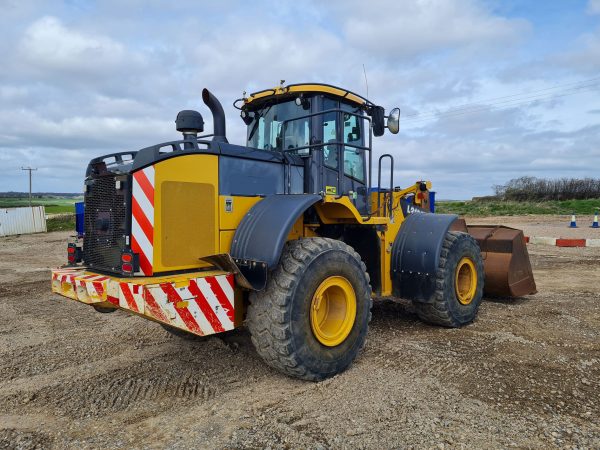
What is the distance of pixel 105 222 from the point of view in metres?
4.37

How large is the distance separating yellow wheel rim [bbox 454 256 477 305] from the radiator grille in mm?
4203

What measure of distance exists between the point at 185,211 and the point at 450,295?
3.41 m

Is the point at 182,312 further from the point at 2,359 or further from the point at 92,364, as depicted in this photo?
the point at 2,359

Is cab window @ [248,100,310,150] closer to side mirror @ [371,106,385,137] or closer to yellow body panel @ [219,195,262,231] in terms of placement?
A: side mirror @ [371,106,385,137]

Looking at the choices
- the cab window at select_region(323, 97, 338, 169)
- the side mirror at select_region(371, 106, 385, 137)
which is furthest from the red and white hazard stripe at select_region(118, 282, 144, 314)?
the side mirror at select_region(371, 106, 385, 137)

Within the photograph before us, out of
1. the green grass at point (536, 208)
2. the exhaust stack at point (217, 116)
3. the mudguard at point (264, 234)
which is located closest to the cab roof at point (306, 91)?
the exhaust stack at point (217, 116)

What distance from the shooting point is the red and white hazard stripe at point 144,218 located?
Answer: 156 inches

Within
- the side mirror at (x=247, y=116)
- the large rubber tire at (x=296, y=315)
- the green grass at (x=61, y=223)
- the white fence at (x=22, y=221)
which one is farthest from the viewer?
the green grass at (x=61, y=223)

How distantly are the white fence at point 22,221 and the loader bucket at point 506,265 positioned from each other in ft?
84.6

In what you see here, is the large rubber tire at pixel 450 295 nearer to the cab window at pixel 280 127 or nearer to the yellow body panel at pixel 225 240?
the cab window at pixel 280 127

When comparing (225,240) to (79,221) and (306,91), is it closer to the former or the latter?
(306,91)

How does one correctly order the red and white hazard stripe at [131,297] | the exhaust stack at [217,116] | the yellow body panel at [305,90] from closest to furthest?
1. the red and white hazard stripe at [131,297]
2. the exhaust stack at [217,116]
3. the yellow body panel at [305,90]

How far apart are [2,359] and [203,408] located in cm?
268

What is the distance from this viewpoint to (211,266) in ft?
14.2
